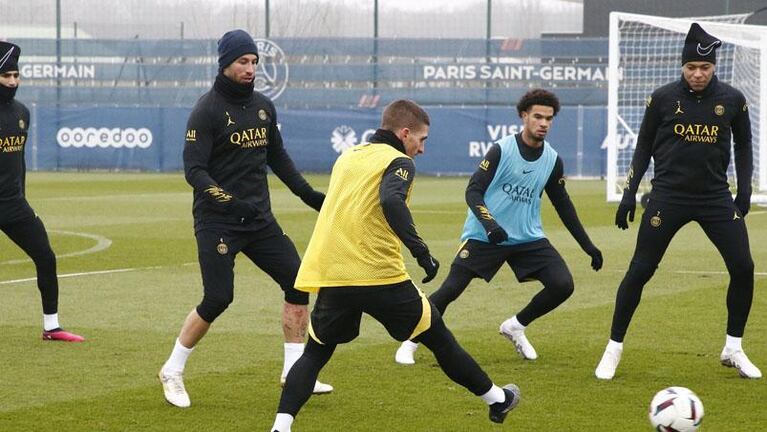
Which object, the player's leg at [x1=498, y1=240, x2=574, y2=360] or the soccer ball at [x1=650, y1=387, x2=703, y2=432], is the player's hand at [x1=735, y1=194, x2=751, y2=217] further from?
the soccer ball at [x1=650, y1=387, x2=703, y2=432]

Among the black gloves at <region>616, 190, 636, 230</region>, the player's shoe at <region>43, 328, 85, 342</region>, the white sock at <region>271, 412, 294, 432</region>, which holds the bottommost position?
the player's shoe at <region>43, 328, 85, 342</region>

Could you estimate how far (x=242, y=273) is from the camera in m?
15.4

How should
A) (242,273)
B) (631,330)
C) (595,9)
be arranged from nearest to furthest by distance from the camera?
1. (631,330)
2. (242,273)
3. (595,9)

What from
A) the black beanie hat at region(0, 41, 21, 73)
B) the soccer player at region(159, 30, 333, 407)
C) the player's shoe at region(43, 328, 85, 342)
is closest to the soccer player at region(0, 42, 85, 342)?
the player's shoe at region(43, 328, 85, 342)

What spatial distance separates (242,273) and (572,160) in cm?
2473

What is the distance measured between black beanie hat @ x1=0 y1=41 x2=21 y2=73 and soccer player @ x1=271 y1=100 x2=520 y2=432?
416 cm

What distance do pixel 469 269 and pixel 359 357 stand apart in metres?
0.95

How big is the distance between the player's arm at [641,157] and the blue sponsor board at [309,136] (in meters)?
29.3

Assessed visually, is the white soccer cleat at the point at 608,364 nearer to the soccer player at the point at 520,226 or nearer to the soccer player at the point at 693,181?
the soccer player at the point at 693,181

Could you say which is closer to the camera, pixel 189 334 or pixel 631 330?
pixel 189 334

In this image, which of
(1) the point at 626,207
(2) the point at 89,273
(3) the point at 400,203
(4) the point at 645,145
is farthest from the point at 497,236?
(2) the point at 89,273

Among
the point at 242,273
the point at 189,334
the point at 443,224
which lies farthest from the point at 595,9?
the point at 189,334

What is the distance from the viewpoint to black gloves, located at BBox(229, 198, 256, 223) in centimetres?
795

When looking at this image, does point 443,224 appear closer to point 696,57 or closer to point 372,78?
point 696,57
